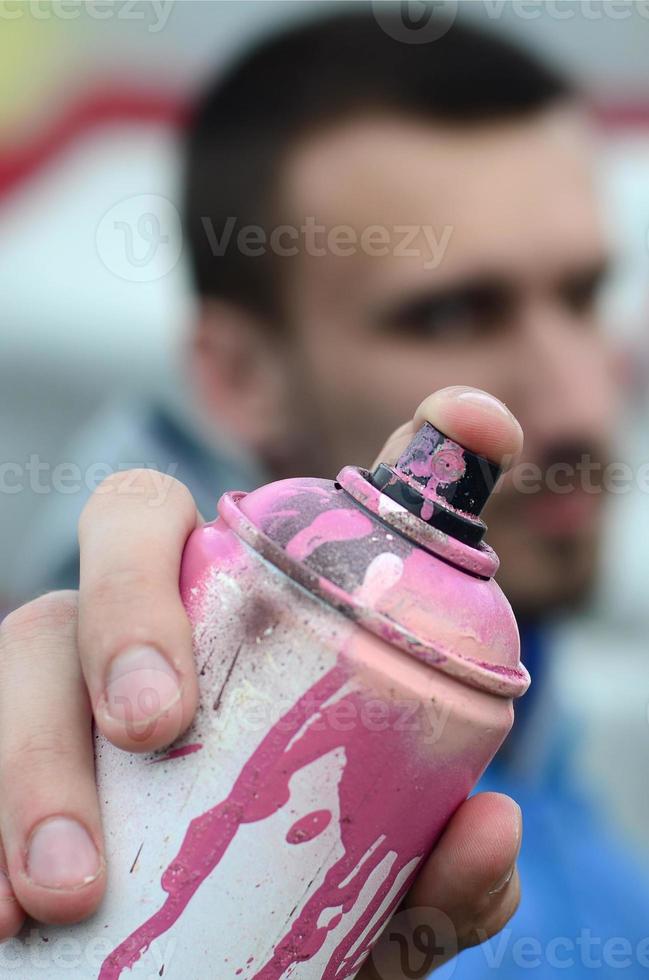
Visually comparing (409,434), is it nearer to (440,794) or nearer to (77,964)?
(440,794)

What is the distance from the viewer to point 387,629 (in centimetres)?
36

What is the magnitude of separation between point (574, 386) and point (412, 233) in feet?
1.05

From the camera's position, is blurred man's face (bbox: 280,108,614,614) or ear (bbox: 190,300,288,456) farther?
ear (bbox: 190,300,288,456)

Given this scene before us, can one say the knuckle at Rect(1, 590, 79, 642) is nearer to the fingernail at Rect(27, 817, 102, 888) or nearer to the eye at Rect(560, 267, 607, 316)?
the fingernail at Rect(27, 817, 102, 888)

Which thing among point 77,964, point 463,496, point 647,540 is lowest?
point 647,540

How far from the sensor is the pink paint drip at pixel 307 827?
1.22 ft

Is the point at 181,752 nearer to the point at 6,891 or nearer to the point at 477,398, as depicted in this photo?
the point at 6,891

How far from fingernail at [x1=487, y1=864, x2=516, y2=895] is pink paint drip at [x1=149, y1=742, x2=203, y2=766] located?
0.20 meters

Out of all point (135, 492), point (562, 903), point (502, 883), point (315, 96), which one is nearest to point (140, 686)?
point (135, 492)

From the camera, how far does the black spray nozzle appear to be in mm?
386

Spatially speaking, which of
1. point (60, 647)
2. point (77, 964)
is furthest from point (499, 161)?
point (77, 964)

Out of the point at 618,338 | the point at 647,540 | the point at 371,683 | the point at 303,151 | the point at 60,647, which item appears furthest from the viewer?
the point at 647,540

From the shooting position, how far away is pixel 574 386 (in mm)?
1266

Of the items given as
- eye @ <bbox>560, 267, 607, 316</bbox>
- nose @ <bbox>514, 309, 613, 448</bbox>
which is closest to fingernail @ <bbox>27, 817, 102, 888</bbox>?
nose @ <bbox>514, 309, 613, 448</bbox>
